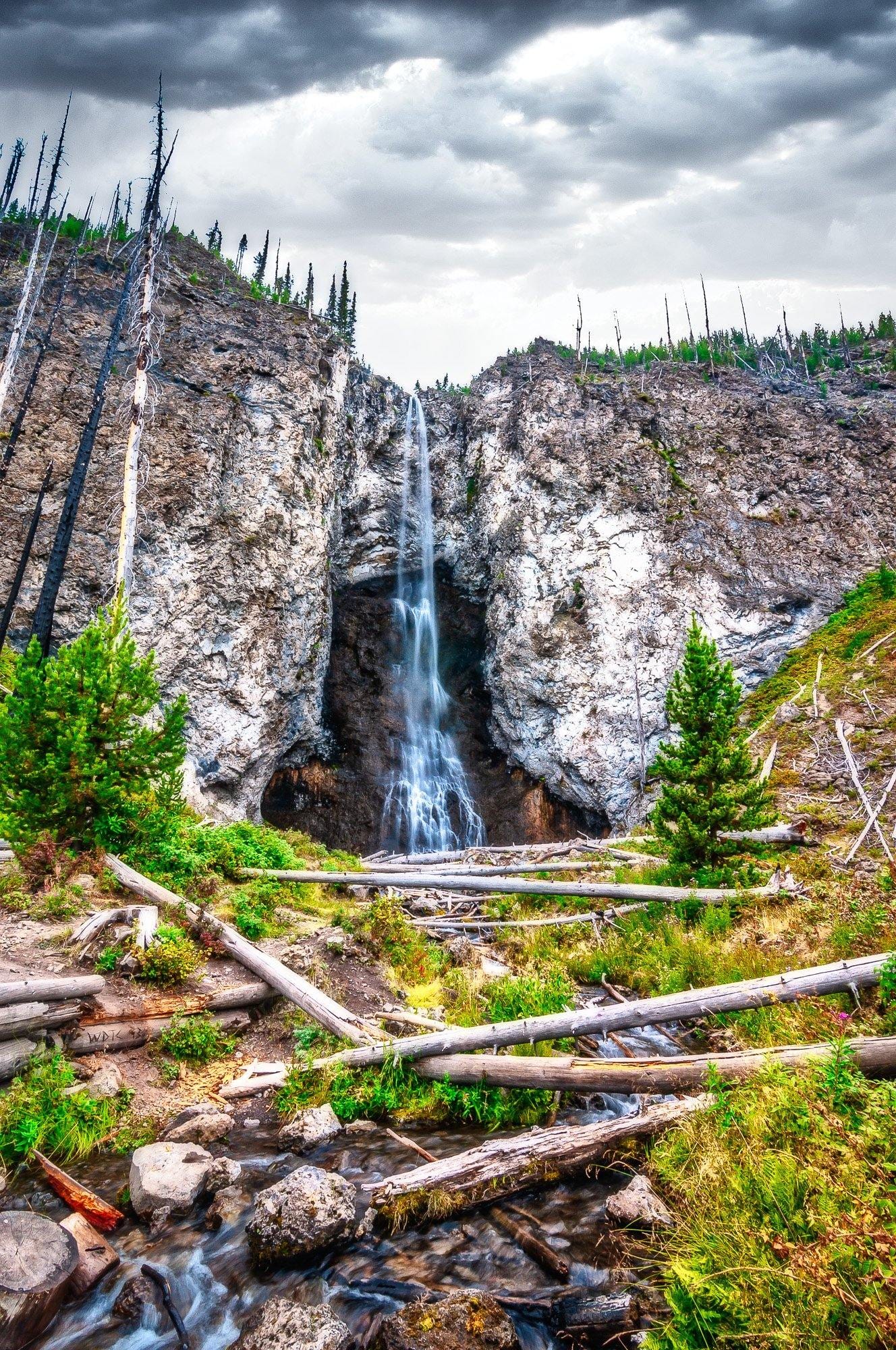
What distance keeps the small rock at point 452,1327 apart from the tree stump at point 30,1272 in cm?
217

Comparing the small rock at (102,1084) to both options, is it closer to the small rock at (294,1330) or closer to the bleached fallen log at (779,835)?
the small rock at (294,1330)

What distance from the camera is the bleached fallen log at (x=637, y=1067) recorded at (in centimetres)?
483

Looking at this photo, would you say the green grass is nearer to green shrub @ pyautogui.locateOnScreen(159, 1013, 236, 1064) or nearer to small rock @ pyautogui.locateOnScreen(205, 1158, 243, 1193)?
small rock @ pyautogui.locateOnScreen(205, 1158, 243, 1193)

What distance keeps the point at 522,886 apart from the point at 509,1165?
9498mm

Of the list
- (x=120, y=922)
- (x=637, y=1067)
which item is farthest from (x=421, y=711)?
(x=637, y=1067)

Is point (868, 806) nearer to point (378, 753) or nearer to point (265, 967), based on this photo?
point (265, 967)

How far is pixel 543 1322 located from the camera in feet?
13.5

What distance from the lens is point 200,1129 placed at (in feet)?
20.3

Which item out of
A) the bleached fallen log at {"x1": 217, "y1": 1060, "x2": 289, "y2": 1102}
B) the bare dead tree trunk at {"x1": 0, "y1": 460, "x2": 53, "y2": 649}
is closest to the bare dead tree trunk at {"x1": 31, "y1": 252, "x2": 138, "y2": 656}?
the bare dead tree trunk at {"x1": 0, "y1": 460, "x2": 53, "y2": 649}

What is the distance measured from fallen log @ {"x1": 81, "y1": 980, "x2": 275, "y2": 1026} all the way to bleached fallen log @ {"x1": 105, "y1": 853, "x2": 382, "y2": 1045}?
0.29m

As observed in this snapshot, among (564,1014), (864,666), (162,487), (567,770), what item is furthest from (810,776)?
(162,487)

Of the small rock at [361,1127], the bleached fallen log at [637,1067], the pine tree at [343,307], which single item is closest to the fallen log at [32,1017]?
the small rock at [361,1127]

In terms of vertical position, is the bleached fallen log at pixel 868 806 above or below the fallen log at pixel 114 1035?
above

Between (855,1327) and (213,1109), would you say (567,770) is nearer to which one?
(213,1109)
